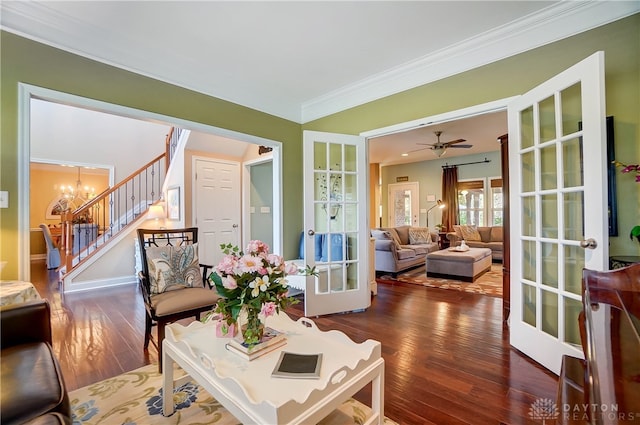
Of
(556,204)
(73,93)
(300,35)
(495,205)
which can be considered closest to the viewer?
(556,204)

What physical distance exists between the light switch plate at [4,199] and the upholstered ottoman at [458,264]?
17.7 feet

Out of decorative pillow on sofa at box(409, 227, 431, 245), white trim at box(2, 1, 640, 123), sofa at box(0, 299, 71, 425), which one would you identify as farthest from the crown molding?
decorative pillow on sofa at box(409, 227, 431, 245)

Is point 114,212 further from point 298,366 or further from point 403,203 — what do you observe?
point 403,203

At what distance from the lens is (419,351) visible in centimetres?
235

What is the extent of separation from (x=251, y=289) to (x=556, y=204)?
226 cm

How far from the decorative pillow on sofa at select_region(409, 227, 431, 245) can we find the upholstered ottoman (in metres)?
1.22

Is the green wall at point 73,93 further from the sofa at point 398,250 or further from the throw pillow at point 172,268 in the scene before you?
the sofa at point 398,250

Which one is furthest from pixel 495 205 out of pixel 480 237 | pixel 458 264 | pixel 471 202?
pixel 458 264

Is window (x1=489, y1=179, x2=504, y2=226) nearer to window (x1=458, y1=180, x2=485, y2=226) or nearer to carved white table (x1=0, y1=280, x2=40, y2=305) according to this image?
window (x1=458, y1=180, x2=485, y2=226)

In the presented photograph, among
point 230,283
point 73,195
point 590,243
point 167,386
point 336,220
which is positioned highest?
point 73,195

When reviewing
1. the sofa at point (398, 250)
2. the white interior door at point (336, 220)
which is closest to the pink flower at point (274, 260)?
the white interior door at point (336, 220)

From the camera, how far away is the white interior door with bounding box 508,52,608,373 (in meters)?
1.72

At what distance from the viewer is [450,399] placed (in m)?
1.73

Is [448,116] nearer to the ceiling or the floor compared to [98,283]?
nearer to the ceiling
